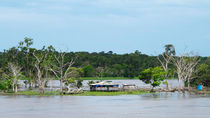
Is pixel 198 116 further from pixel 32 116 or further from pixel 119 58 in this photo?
pixel 119 58

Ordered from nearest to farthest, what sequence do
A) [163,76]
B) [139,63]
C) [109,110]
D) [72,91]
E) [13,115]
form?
→ [13,115], [109,110], [72,91], [163,76], [139,63]

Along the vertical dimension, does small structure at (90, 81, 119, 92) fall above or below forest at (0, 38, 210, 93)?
below

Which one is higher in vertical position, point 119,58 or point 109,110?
point 119,58

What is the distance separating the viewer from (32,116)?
29.4m

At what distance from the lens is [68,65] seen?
94.7 m

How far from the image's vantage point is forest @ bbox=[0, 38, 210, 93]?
6289 centimetres

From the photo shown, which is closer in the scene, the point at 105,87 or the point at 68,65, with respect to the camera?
the point at 105,87

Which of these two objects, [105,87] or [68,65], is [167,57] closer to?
[105,87]

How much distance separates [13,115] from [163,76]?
3729cm

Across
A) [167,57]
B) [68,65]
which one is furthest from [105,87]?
[68,65]

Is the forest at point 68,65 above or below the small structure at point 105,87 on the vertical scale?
above

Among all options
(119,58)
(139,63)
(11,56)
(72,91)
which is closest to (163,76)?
(72,91)

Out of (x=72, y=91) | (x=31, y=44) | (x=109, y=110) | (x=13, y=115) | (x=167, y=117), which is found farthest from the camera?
(x=31, y=44)

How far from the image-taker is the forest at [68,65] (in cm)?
6289
